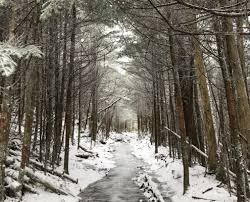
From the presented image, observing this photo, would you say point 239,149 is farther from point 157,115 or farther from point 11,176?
point 157,115

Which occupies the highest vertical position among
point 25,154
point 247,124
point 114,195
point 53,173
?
point 247,124

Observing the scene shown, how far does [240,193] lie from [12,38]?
6538mm

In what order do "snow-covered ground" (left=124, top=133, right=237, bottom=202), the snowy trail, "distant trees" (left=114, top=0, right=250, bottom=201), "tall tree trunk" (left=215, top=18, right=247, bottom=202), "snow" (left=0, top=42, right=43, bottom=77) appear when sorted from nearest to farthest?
"distant trees" (left=114, top=0, right=250, bottom=201)
"snow" (left=0, top=42, right=43, bottom=77)
"tall tree trunk" (left=215, top=18, right=247, bottom=202)
"snow-covered ground" (left=124, top=133, right=237, bottom=202)
the snowy trail

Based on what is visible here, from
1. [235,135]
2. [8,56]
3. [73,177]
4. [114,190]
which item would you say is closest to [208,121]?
[114,190]

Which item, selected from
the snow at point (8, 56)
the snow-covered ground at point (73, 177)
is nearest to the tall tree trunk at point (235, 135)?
the snow at point (8, 56)

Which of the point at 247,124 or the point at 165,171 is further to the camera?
the point at 165,171

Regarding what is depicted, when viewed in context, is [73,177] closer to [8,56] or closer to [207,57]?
[207,57]

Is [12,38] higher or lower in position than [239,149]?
higher

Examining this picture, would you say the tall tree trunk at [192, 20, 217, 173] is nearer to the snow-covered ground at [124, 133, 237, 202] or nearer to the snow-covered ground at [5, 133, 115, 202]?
the snow-covered ground at [124, 133, 237, 202]

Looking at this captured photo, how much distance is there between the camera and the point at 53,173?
43.0 ft

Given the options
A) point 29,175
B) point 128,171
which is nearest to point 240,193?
point 29,175

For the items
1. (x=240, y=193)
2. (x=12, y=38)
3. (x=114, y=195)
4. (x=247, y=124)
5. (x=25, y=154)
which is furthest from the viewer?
(x=114, y=195)

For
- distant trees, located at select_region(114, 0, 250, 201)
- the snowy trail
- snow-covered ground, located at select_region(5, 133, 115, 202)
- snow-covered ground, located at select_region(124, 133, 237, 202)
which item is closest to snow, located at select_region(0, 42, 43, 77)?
distant trees, located at select_region(114, 0, 250, 201)

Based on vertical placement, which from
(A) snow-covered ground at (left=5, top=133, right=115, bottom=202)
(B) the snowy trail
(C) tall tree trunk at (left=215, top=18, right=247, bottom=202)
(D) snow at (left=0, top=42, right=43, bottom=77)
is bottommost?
(B) the snowy trail
